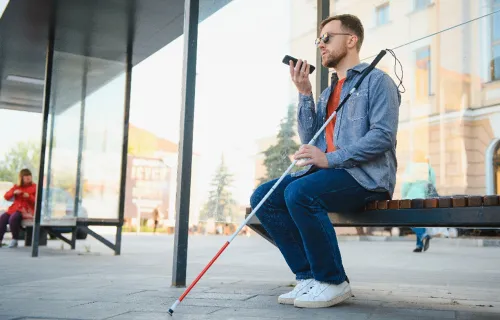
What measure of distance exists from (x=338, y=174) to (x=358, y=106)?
1.32 feet

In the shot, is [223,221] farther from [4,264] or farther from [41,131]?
[41,131]

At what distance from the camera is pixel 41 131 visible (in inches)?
331

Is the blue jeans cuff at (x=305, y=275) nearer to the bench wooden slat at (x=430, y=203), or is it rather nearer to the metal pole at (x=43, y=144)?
the bench wooden slat at (x=430, y=203)

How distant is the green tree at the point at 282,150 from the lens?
6152 millimetres

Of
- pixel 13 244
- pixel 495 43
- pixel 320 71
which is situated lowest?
pixel 13 244

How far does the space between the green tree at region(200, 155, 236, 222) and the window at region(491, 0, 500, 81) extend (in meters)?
6.33

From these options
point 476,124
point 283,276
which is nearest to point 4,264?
point 283,276

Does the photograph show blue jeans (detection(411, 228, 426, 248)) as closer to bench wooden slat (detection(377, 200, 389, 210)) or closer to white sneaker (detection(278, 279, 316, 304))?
white sneaker (detection(278, 279, 316, 304))

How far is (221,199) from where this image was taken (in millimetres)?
Answer: 5535

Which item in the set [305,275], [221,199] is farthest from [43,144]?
[305,275]

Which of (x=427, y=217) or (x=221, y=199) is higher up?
(x=221, y=199)

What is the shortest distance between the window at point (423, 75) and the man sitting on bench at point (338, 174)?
9.85m

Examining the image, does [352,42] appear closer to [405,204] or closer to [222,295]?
[405,204]

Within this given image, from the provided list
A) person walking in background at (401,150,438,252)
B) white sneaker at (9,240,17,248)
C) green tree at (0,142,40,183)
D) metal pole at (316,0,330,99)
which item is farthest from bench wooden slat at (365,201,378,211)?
green tree at (0,142,40,183)
